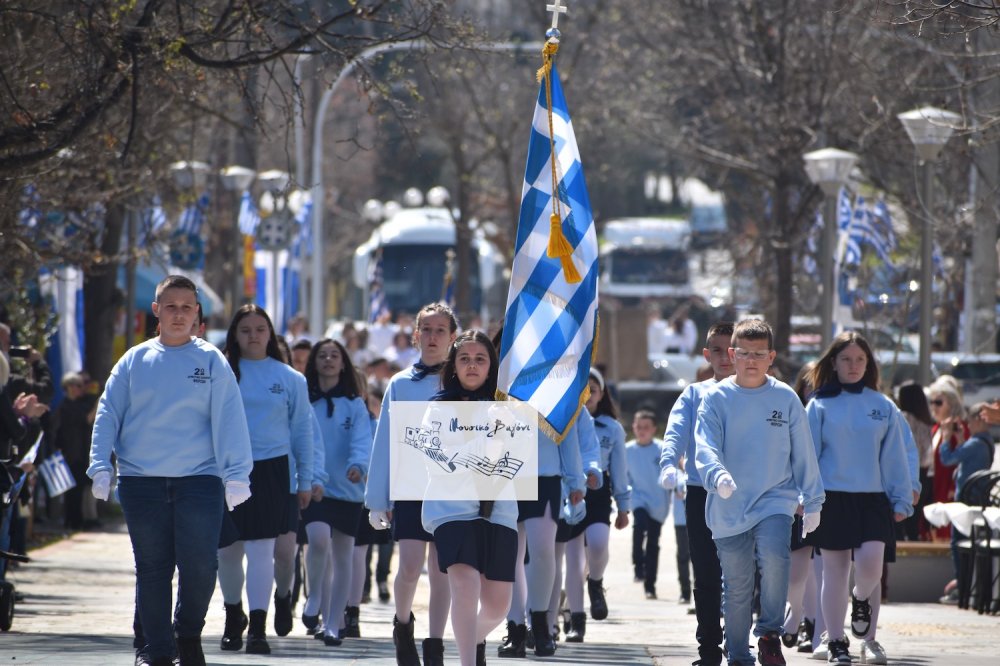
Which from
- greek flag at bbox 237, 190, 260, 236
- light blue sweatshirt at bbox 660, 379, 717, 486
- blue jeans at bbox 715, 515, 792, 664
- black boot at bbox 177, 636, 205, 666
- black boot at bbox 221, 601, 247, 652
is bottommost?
black boot at bbox 221, 601, 247, 652

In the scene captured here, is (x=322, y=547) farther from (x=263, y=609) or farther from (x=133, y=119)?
(x=133, y=119)

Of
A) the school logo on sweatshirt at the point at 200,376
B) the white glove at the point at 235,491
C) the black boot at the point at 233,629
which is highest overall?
the school logo on sweatshirt at the point at 200,376

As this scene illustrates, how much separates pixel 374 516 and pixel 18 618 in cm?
457

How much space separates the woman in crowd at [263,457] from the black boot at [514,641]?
133 cm

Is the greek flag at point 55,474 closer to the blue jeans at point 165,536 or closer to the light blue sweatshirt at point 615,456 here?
the light blue sweatshirt at point 615,456

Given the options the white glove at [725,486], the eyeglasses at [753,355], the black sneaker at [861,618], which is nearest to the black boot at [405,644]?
the white glove at [725,486]

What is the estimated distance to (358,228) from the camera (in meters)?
57.4

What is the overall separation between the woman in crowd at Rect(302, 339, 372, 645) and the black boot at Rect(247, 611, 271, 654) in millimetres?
962

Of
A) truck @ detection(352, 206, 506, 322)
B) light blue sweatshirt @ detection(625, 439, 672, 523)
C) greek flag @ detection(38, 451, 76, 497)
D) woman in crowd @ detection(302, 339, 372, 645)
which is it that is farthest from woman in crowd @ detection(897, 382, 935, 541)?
truck @ detection(352, 206, 506, 322)

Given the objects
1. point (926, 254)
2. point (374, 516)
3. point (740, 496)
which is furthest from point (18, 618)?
point (926, 254)

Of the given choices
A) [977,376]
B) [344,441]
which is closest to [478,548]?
[344,441]

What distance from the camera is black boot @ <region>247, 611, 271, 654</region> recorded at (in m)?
9.43

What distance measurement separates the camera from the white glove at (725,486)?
314 inches

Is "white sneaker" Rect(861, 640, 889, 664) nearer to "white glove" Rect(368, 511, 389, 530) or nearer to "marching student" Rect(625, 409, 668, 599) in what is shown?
"white glove" Rect(368, 511, 389, 530)
